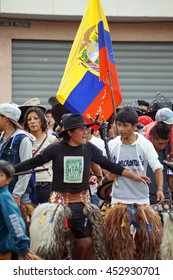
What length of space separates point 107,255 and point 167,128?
1.78m

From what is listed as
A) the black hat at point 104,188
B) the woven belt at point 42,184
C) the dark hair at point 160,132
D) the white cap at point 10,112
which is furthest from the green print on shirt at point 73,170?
the woven belt at point 42,184

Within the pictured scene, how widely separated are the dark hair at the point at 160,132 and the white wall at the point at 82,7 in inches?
315

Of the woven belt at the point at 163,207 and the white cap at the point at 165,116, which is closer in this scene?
the woven belt at the point at 163,207

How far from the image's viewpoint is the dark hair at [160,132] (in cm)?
1041

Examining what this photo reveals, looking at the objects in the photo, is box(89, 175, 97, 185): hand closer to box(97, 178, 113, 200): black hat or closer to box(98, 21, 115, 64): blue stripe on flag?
box(97, 178, 113, 200): black hat

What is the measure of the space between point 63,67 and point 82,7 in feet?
4.59

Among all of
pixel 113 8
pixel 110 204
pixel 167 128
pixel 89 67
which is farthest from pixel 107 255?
pixel 113 8

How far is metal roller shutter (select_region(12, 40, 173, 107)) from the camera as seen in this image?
61.9 feet

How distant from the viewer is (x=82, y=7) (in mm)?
18141

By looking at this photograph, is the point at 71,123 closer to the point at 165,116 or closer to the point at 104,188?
the point at 104,188

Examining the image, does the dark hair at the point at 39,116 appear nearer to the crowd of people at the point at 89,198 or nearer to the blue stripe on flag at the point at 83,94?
the blue stripe on flag at the point at 83,94
